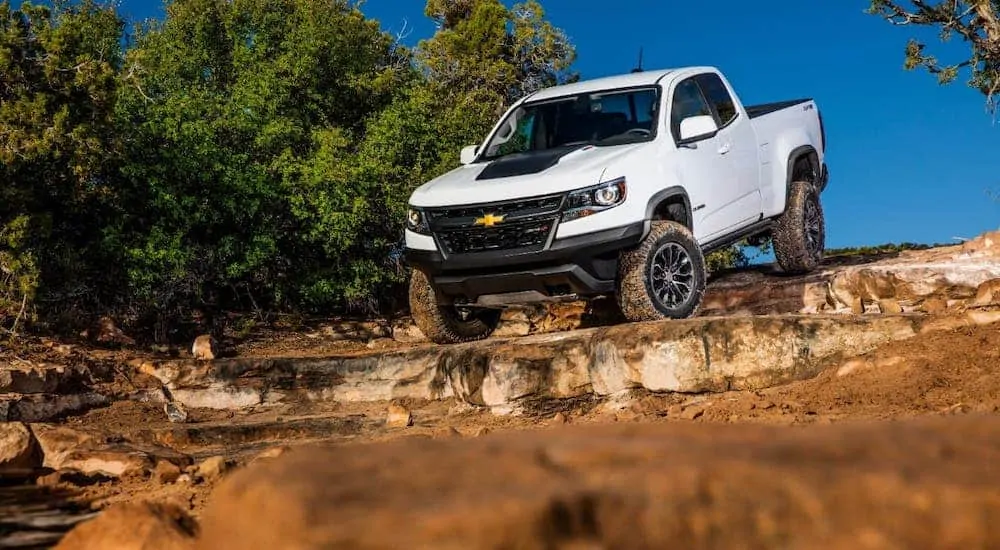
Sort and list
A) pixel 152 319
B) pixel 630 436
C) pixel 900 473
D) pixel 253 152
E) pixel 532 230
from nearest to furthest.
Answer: pixel 900 473
pixel 630 436
pixel 532 230
pixel 152 319
pixel 253 152

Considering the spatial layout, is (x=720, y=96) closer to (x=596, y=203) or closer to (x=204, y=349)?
(x=596, y=203)

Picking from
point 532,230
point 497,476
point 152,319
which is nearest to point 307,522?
point 497,476

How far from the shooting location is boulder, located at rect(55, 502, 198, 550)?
11.1ft

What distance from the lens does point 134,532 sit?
3.41 meters

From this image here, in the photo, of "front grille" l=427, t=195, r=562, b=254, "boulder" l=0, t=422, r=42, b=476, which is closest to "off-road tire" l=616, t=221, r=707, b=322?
"front grille" l=427, t=195, r=562, b=254

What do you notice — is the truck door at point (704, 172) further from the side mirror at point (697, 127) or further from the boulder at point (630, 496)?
the boulder at point (630, 496)

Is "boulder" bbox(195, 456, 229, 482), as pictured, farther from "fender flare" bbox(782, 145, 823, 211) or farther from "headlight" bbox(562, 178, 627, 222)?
"fender flare" bbox(782, 145, 823, 211)

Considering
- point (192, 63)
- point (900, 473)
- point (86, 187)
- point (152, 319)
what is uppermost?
point (192, 63)

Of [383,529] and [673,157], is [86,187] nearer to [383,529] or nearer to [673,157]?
[673,157]

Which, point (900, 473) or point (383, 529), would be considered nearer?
point (383, 529)

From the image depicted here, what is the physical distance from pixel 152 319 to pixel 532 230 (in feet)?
23.4

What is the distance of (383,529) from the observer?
208 centimetres

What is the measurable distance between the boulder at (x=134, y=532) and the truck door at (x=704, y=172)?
635 cm

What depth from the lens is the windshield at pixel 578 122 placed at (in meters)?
9.56
